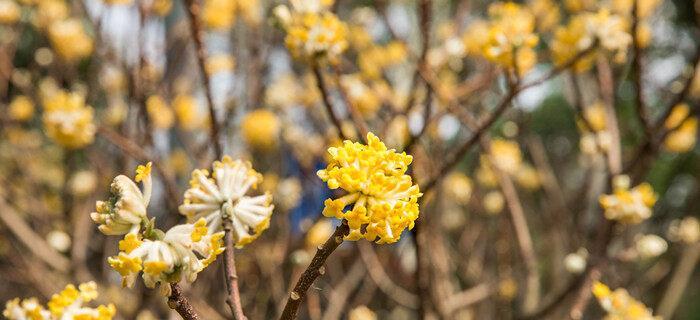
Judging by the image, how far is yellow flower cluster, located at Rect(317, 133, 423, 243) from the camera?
2.61ft

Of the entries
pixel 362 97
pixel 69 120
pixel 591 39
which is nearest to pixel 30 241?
pixel 69 120

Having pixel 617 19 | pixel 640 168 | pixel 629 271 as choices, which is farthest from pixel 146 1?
pixel 629 271

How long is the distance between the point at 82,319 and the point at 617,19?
1272 millimetres

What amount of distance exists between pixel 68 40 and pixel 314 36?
200 cm

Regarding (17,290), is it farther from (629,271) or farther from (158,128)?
(629,271)

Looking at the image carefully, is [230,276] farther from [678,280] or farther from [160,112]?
[160,112]

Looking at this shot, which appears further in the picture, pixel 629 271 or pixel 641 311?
pixel 629 271

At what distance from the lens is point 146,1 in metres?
2.15

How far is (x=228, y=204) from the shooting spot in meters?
0.91

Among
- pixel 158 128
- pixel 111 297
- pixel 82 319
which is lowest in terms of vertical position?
pixel 82 319

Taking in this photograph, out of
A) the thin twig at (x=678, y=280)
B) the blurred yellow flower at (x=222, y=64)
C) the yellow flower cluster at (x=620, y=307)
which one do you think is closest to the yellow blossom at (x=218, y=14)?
the blurred yellow flower at (x=222, y=64)

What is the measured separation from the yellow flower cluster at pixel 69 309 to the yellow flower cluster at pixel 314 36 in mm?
733

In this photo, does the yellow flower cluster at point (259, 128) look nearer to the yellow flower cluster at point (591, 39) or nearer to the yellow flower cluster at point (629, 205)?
the yellow flower cluster at point (591, 39)

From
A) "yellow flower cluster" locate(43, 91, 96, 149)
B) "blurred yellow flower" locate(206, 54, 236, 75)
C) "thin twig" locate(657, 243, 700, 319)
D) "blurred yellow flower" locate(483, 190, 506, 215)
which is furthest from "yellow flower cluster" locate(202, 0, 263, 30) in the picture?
"thin twig" locate(657, 243, 700, 319)
